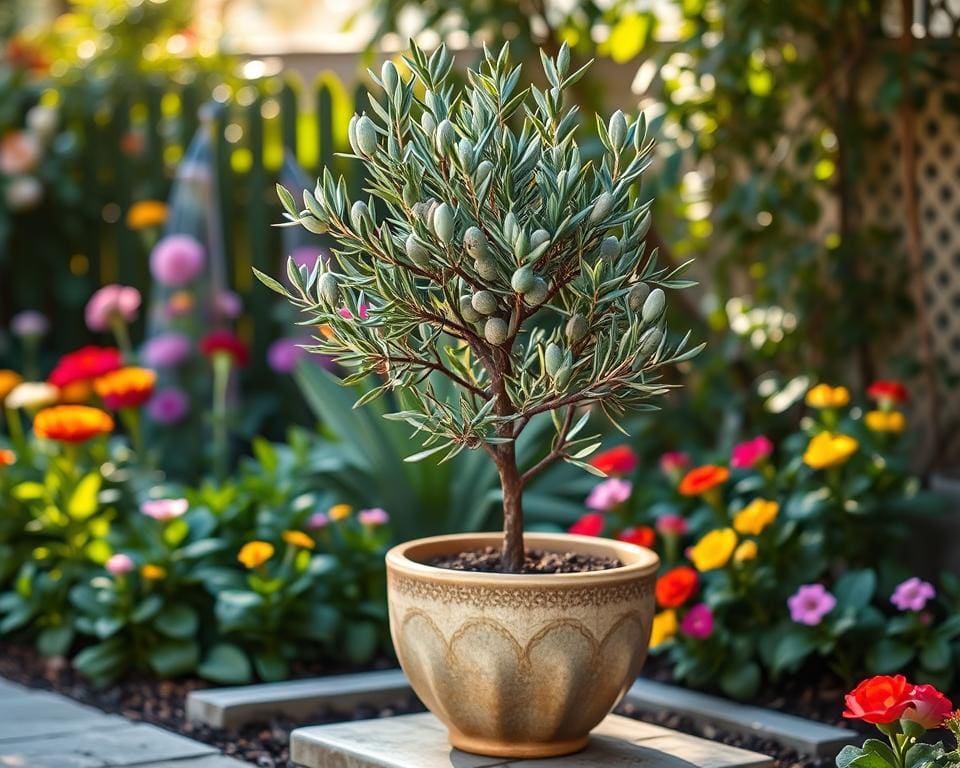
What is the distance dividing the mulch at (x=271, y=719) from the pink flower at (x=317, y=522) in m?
0.36

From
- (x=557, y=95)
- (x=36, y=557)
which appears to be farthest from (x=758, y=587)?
(x=36, y=557)

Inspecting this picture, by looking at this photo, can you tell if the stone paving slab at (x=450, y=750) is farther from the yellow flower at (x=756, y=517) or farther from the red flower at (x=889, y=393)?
the red flower at (x=889, y=393)

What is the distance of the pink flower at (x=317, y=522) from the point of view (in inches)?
150

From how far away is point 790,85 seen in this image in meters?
4.82

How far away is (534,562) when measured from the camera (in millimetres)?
2820

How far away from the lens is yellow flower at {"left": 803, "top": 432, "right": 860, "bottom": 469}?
352cm

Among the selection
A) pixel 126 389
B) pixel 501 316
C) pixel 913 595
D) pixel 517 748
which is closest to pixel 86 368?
pixel 126 389

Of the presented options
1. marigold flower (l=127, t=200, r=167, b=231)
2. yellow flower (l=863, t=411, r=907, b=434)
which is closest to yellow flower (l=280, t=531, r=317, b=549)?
yellow flower (l=863, t=411, r=907, b=434)

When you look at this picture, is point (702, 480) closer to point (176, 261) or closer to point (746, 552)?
point (746, 552)

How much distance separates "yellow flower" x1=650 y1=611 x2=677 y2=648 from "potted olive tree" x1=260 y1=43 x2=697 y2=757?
788 millimetres

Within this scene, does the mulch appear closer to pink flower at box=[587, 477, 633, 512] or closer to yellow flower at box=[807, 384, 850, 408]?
pink flower at box=[587, 477, 633, 512]

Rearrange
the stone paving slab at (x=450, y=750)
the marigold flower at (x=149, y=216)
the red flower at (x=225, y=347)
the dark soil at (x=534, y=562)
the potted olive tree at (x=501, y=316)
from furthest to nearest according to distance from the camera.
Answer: the marigold flower at (x=149, y=216)
the red flower at (x=225, y=347)
the dark soil at (x=534, y=562)
the stone paving slab at (x=450, y=750)
the potted olive tree at (x=501, y=316)

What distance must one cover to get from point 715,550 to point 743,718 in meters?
0.38

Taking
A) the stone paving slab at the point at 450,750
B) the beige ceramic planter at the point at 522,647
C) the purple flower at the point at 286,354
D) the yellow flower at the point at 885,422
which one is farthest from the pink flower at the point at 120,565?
the yellow flower at the point at 885,422
